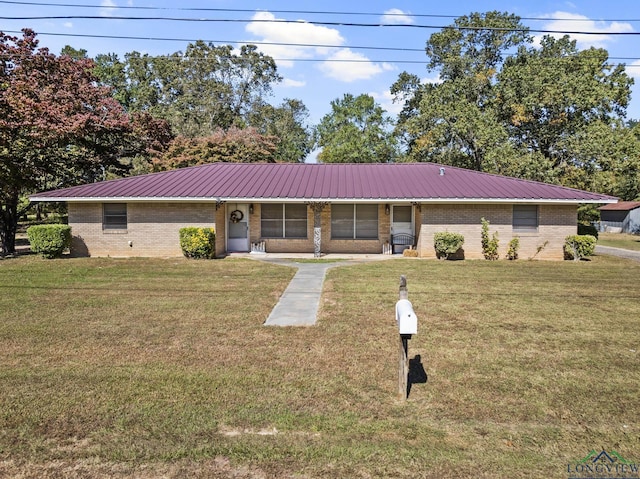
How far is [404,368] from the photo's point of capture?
4.91 meters

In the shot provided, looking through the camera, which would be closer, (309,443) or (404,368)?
(309,443)

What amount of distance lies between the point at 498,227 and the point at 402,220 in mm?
3779

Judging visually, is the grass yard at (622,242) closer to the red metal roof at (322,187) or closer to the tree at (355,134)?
the red metal roof at (322,187)

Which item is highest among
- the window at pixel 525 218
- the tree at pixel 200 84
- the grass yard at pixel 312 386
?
the tree at pixel 200 84

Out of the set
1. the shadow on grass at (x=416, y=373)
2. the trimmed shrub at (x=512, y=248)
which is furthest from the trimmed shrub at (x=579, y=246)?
the shadow on grass at (x=416, y=373)

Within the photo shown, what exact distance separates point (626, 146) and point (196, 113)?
32707mm

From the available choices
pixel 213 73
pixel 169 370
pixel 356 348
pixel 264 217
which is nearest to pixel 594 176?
pixel 264 217

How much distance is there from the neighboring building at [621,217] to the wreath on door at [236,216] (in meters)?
36.3

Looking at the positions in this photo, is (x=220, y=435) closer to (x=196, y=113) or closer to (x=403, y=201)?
(x=403, y=201)

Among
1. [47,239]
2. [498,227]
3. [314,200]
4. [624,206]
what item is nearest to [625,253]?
[498,227]

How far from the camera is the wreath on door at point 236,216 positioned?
18906 millimetres

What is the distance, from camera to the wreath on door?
18906mm

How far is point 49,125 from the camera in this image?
18.5m

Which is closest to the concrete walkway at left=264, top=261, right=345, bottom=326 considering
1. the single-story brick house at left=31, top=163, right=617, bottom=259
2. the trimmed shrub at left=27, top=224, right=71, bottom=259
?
the single-story brick house at left=31, top=163, right=617, bottom=259
